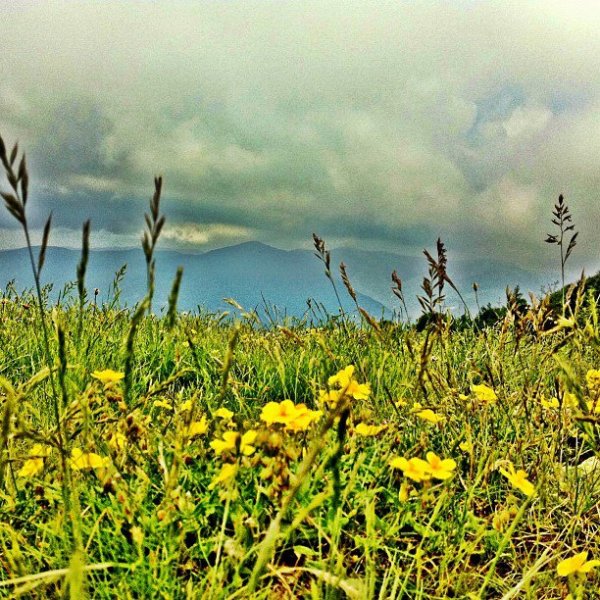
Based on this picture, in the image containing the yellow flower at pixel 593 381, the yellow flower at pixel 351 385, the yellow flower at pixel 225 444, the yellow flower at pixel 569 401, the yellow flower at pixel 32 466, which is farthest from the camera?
the yellow flower at pixel 593 381

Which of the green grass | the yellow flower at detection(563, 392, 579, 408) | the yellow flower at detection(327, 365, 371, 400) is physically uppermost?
the yellow flower at detection(327, 365, 371, 400)

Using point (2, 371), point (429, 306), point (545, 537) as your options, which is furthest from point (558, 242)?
point (2, 371)

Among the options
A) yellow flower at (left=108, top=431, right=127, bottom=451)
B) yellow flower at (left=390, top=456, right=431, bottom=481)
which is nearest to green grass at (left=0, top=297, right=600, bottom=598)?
yellow flower at (left=108, top=431, right=127, bottom=451)

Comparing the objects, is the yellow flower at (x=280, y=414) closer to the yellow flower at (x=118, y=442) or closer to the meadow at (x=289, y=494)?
the meadow at (x=289, y=494)

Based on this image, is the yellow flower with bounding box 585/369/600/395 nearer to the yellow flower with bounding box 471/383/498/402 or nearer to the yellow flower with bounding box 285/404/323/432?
the yellow flower with bounding box 471/383/498/402

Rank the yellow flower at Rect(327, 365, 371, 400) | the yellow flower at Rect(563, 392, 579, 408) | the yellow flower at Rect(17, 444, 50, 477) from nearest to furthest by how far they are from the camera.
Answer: the yellow flower at Rect(17, 444, 50, 477)
the yellow flower at Rect(327, 365, 371, 400)
the yellow flower at Rect(563, 392, 579, 408)

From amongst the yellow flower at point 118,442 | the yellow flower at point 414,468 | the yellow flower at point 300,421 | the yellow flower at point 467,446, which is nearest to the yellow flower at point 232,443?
the yellow flower at point 300,421

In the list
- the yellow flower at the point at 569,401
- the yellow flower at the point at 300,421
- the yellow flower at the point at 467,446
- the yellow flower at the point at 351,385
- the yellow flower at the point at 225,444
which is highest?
the yellow flower at the point at 351,385

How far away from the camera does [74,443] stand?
264 cm

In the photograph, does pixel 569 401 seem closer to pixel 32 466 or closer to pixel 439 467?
pixel 439 467

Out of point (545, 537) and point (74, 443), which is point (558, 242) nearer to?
point (545, 537)

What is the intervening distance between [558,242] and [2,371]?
3.83 meters

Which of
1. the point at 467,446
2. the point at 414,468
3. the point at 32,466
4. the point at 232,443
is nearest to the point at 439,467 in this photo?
the point at 414,468

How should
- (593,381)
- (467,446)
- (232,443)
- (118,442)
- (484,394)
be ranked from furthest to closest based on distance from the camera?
1. (593,381)
2. (484,394)
3. (467,446)
4. (118,442)
5. (232,443)
